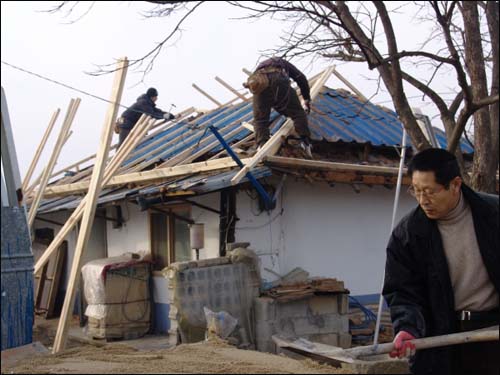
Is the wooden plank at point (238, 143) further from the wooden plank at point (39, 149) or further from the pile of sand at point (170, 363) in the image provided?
the pile of sand at point (170, 363)

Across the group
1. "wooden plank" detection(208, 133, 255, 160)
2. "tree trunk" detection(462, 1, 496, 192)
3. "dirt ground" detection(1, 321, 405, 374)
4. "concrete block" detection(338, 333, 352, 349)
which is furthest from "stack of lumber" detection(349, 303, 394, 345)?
"dirt ground" detection(1, 321, 405, 374)

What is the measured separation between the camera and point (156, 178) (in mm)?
11008

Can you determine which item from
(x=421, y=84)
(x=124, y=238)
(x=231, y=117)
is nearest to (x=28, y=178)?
(x=124, y=238)

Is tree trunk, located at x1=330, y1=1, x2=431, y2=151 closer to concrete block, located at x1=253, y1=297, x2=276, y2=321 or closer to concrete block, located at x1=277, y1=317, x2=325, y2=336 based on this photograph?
concrete block, located at x1=253, y1=297, x2=276, y2=321

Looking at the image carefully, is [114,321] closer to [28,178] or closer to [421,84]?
[28,178]

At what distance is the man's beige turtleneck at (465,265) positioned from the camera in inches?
158

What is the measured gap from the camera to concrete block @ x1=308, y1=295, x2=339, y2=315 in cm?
950

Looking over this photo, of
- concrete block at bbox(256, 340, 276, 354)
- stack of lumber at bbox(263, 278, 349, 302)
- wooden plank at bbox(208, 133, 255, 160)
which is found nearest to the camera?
concrete block at bbox(256, 340, 276, 354)

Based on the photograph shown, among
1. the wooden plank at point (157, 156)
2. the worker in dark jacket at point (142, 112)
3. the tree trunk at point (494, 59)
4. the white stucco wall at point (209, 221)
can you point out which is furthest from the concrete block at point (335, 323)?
the worker in dark jacket at point (142, 112)

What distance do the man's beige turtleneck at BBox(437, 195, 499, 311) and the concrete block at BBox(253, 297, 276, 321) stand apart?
17.1 ft

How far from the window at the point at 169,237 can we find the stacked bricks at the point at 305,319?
2.45 metres

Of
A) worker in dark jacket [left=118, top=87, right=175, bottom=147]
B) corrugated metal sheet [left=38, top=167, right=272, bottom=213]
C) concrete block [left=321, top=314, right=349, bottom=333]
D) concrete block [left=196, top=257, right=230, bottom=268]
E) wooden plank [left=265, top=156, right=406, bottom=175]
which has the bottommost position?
concrete block [left=321, top=314, right=349, bottom=333]

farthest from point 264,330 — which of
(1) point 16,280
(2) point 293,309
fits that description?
(1) point 16,280

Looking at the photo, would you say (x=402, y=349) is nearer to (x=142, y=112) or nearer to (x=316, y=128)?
(x=316, y=128)
